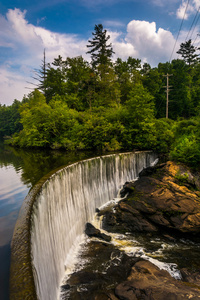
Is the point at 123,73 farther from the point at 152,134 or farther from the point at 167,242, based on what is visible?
the point at 167,242

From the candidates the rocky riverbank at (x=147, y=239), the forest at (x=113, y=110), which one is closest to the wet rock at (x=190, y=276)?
the rocky riverbank at (x=147, y=239)

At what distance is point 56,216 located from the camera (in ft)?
25.4

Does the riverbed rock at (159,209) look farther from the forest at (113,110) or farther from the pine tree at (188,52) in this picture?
the pine tree at (188,52)

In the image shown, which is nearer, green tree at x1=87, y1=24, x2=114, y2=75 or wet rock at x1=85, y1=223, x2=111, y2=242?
wet rock at x1=85, y1=223, x2=111, y2=242

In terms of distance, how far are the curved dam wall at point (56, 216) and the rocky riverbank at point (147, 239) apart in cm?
82

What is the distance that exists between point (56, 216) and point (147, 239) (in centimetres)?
457

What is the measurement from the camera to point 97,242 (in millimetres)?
8734

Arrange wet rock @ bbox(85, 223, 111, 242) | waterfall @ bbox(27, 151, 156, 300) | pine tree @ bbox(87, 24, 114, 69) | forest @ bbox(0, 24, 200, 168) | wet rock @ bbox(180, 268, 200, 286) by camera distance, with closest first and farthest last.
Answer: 1. waterfall @ bbox(27, 151, 156, 300)
2. wet rock @ bbox(180, 268, 200, 286)
3. wet rock @ bbox(85, 223, 111, 242)
4. forest @ bbox(0, 24, 200, 168)
5. pine tree @ bbox(87, 24, 114, 69)

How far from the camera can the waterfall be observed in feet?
16.7

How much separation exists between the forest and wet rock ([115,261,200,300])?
31.2ft

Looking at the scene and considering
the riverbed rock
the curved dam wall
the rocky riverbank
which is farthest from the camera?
the riverbed rock

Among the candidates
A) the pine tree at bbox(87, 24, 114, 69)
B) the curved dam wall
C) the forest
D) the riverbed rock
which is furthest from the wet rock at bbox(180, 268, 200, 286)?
the pine tree at bbox(87, 24, 114, 69)

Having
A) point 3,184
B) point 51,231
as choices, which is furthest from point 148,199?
point 3,184

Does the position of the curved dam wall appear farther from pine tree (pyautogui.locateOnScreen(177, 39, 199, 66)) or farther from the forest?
pine tree (pyautogui.locateOnScreen(177, 39, 199, 66))
